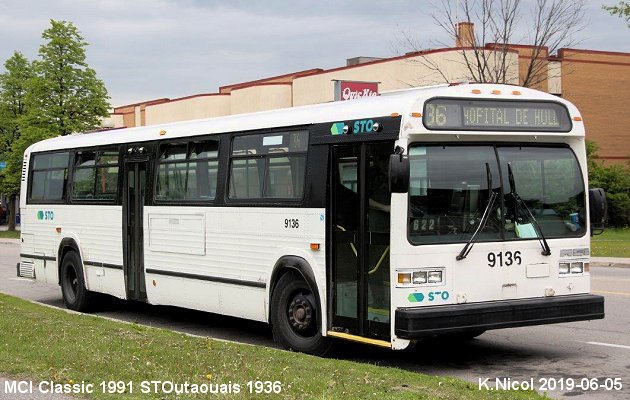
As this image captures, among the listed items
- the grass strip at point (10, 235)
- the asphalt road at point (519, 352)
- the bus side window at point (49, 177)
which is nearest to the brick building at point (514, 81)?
the grass strip at point (10, 235)

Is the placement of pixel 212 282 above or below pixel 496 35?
below

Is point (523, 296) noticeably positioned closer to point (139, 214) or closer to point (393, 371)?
point (393, 371)

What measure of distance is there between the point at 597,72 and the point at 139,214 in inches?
1460

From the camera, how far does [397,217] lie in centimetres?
977

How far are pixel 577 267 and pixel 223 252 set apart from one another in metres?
4.52

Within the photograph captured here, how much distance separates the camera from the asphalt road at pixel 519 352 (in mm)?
9445

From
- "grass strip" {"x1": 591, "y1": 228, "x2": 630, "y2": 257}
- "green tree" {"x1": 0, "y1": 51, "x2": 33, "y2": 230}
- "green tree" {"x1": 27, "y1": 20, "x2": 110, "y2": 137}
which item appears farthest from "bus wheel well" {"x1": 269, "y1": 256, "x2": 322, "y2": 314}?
"green tree" {"x1": 0, "y1": 51, "x2": 33, "y2": 230}

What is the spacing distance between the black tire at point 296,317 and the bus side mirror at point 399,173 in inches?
79.8

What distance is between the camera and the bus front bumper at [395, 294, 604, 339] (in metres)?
9.48

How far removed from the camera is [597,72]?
47.5 m

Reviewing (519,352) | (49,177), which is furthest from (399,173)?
(49,177)

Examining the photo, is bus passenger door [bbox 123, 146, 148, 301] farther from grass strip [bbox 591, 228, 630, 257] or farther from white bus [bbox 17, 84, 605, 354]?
grass strip [bbox 591, 228, 630, 257]

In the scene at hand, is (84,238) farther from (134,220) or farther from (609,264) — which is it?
(609,264)

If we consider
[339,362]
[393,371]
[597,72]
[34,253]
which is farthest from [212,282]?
[597,72]
